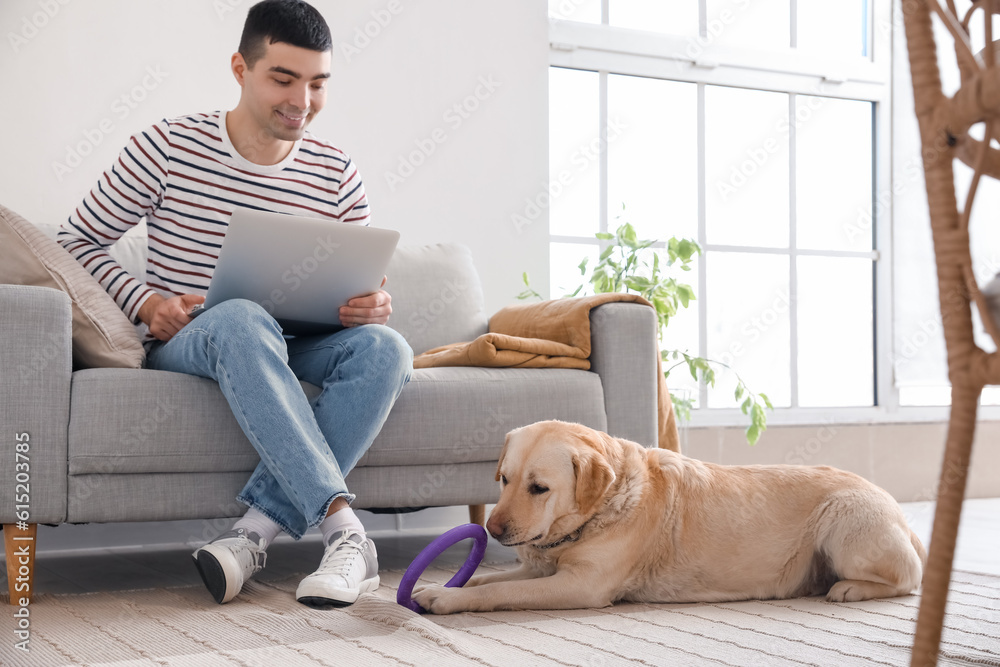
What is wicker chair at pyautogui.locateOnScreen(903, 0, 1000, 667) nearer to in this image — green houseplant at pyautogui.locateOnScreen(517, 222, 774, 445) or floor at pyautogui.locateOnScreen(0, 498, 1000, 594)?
floor at pyautogui.locateOnScreen(0, 498, 1000, 594)

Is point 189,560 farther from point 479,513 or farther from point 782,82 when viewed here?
point 782,82

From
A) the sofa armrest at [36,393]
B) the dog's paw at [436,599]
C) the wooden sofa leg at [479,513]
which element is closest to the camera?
the dog's paw at [436,599]

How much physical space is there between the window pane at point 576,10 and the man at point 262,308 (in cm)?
170

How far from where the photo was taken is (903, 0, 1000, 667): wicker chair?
2.63 feet

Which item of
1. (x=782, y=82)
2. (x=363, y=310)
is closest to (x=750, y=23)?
(x=782, y=82)

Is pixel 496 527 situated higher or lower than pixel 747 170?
lower

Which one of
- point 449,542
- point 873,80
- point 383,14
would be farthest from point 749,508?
point 873,80

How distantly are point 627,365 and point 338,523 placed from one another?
88 centimetres

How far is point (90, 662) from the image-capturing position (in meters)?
1.24

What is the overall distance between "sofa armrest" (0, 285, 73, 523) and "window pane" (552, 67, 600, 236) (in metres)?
2.22

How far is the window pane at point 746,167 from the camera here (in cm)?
389

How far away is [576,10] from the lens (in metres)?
3.64

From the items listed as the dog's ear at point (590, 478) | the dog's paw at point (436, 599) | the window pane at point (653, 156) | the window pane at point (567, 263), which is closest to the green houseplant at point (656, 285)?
the window pane at point (567, 263)

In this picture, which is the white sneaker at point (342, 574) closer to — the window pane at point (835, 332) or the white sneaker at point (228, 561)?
the white sneaker at point (228, 561)
